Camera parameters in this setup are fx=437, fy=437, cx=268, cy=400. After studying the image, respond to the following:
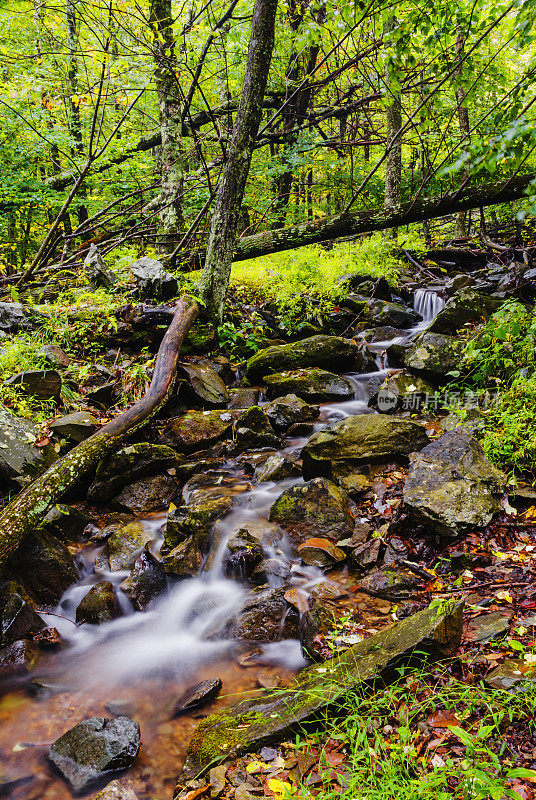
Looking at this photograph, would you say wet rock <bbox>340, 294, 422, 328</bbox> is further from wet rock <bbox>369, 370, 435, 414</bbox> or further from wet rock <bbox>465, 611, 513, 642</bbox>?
wet rock <bbox>465, 611, 513, 642</bbox>

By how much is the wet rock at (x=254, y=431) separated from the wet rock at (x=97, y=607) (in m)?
2.74

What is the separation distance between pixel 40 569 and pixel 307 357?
544 centimetres

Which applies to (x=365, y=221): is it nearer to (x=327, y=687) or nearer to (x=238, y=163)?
(x=238, y=163)

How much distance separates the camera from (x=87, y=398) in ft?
20.0

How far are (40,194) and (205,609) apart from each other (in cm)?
1294

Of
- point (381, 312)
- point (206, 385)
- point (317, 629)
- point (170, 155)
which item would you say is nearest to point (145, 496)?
point (206, 385)

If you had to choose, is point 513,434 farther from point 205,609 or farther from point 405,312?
point 405,312

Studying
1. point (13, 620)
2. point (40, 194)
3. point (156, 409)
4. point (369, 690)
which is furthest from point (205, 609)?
point (40, 194)

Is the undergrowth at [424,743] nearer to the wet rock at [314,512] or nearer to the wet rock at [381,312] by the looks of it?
the wet rock at [314,512]

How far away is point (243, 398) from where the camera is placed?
24.2 ft

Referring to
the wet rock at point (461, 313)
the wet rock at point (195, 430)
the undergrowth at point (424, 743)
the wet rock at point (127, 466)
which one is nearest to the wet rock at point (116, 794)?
the undergrowth at point (424, 743)

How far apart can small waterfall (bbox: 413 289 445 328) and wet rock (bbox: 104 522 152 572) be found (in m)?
7.74

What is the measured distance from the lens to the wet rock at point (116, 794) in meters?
2.32

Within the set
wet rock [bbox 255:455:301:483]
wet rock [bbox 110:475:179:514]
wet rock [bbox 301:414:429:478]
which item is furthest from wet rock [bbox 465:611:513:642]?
wet rock [bbox 110:475:179:514]
